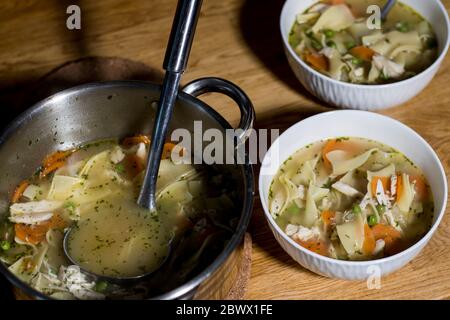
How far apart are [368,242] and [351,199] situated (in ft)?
0.49

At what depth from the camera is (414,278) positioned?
182cm

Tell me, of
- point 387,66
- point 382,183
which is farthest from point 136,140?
point 387,66

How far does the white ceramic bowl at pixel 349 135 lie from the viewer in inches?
66.4

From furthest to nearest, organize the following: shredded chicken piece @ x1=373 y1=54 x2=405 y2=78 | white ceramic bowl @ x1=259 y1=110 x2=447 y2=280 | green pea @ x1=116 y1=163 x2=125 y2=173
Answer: shredded chicken piece @ x1=373 y1=54 x2=405 y2=78 < green pea @ x1=116 y1=163 x2=125 y2=173 < white ceramic bowl @ x1=259 y1=110 x2=447 y2=280

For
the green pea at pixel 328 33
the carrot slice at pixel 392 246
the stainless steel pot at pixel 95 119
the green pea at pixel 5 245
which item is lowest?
the carrot slice at pixel 392 246

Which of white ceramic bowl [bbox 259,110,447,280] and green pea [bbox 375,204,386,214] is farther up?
white ceramic bowl [bbox 259,110,447,280]

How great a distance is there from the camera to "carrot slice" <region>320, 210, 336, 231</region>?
1799mm

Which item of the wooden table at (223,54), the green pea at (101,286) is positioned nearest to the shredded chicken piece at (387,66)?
the wooden table at (223,54)

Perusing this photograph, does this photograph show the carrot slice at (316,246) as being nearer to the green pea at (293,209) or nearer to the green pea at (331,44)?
the green pea at (293,209)

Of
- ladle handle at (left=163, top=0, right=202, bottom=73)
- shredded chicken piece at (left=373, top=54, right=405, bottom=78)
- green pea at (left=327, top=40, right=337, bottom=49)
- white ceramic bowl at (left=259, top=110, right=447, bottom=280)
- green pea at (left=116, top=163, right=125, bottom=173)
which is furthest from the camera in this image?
green pea at (left=327, top=40, right=337, bottom=49)

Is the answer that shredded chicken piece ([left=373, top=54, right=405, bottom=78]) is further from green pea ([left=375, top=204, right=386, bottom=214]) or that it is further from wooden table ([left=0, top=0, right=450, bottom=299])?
green pea ([left=375, top=204, right=386, bottom=214])

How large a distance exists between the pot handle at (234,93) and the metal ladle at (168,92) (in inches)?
3.2

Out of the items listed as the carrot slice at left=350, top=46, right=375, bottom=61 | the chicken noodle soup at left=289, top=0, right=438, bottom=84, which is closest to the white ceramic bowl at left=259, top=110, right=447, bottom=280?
the chicken noodle soup at left=289, top=0, right=438, bottom=84

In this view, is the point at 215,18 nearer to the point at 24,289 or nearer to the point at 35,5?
the point at 35,5
